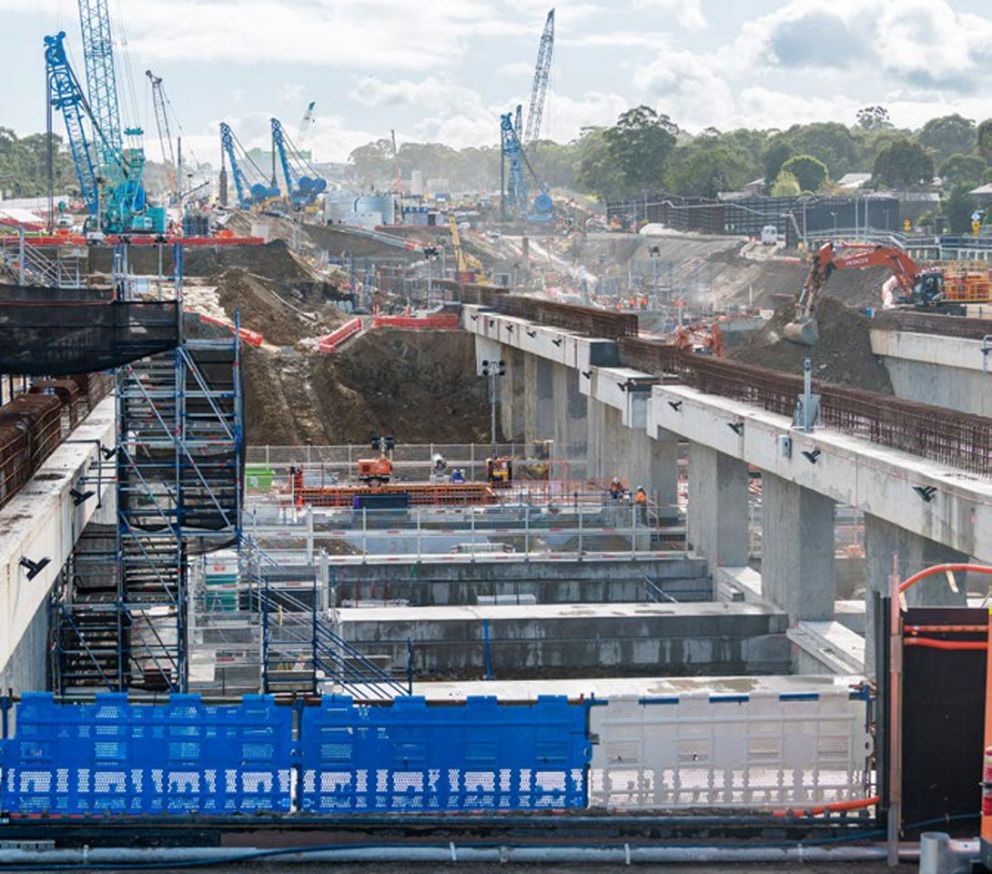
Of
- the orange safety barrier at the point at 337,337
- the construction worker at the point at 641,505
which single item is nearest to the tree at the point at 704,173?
the orange safety barrier at the point at 337,337

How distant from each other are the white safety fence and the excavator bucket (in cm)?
4179

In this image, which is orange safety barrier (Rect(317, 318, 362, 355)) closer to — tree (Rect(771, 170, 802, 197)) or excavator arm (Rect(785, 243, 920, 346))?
excavator arm (Rect(785, 243, 920, 346))

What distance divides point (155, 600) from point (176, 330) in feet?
11.3

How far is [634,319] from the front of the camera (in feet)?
152

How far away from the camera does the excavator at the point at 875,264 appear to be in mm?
54938

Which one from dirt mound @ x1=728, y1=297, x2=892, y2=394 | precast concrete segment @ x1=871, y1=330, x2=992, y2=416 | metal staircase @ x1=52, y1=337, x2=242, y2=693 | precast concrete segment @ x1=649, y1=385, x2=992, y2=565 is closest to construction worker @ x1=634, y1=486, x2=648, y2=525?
precast concrete segment @ x1=649, y1=385, x2=992, y2=565

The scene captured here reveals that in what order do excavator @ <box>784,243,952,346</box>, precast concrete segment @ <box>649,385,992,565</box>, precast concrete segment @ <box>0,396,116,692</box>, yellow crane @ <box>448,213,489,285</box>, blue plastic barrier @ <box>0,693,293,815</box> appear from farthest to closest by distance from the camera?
1. yellow crane @ <box>448,213,489,285</box>
2. excavator @ <box>784,243,952,346</box>
3. precast concrete segment @ <box>649,385,992,565</box>
4. precast concrete segment @ <box>0,396,116,692</box>
5. blue plastic barrier @ <box>0,693,293,815</box>

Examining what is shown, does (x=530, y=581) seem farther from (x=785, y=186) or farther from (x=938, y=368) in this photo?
(x=785, y=186)

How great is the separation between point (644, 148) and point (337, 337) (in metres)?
102

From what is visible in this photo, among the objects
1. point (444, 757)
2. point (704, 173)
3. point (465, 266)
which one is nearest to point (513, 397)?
point (444, 757)

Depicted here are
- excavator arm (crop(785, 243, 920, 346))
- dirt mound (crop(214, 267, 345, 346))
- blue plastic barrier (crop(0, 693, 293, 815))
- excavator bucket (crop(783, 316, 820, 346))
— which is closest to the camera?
blue plastic barrier (crop(0, 693, 293, 815))

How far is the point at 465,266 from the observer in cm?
11131

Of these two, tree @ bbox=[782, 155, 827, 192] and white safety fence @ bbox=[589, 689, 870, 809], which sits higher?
tree @ bbox=[782, 155, 827, 192]

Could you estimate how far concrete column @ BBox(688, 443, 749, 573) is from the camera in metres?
33.2
